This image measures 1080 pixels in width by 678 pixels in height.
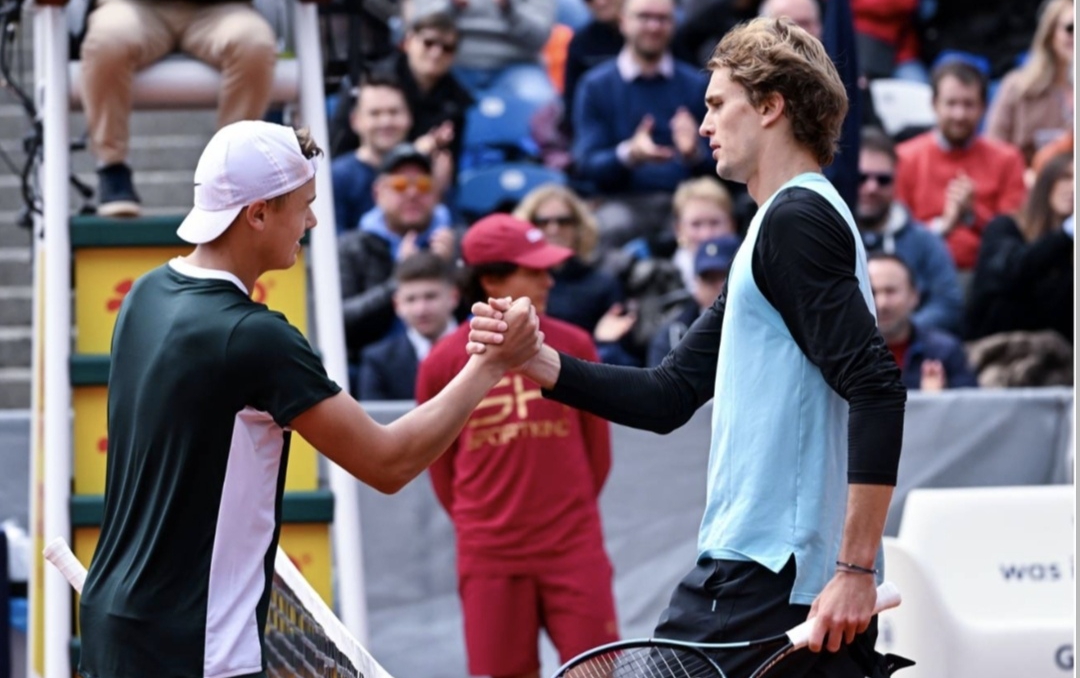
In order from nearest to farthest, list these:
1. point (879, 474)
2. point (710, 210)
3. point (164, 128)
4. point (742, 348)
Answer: point (879, 474), point (742, 348), point (710, 210), point (164, 128)

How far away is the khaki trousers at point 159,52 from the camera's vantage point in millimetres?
5867

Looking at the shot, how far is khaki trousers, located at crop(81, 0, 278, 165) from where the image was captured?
231 inches

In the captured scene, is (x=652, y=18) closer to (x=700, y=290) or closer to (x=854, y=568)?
(x=700, y=290)

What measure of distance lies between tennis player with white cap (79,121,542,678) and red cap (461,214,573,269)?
8.94 feet

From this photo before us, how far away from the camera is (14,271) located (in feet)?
30.8

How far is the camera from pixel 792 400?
331cm

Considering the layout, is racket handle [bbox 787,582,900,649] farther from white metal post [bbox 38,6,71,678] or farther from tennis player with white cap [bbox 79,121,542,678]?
white metal post [bbox 38,6,71,678]

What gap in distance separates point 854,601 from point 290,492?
2.67 metres

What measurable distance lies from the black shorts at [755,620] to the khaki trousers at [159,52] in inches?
124

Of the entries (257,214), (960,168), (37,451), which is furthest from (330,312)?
(960,168)

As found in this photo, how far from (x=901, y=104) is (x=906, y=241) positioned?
209cm

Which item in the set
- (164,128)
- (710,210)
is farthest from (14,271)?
(710,210)

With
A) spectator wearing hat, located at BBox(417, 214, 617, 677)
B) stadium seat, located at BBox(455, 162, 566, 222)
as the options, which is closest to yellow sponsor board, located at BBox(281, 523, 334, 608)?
spectator wearing hat, located at BBox(417, 214, 617, 677)

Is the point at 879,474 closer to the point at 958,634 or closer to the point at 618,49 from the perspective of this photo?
the point at 958,634
